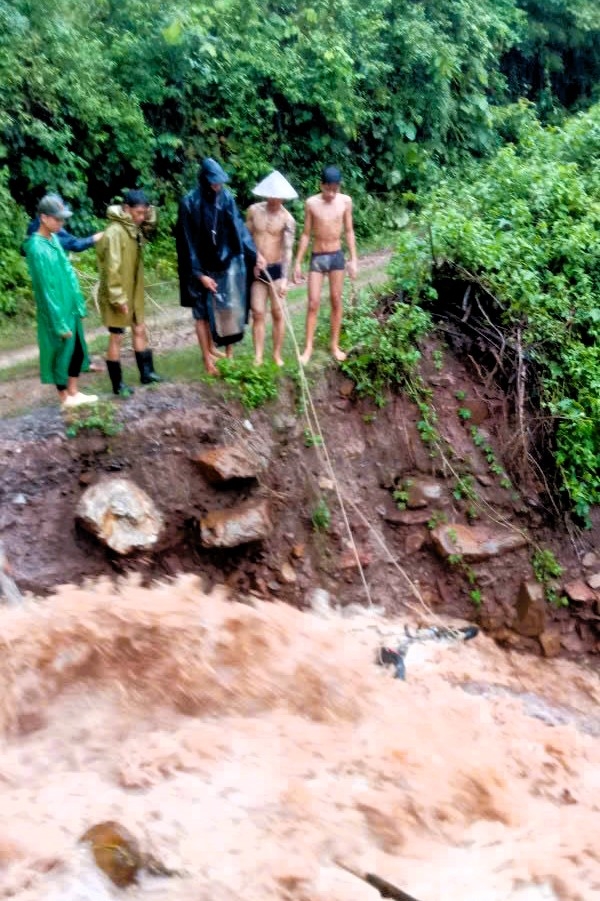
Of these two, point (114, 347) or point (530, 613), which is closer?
point (114, 347)

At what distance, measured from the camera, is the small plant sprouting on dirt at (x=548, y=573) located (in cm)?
762

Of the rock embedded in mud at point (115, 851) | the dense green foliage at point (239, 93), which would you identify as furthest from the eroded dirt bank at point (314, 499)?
the dense green foliage at point (239, 93)

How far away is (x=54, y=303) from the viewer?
6.32 meters

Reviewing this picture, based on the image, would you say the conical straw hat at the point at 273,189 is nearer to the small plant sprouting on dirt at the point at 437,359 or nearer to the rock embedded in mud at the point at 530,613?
the small plant sprouting on dirt at the point at 437,359

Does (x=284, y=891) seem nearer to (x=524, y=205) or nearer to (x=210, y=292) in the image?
(x=210, y=292)

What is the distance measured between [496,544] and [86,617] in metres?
3.71

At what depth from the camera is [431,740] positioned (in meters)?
5.02

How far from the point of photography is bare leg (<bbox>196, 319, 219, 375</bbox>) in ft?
23.6

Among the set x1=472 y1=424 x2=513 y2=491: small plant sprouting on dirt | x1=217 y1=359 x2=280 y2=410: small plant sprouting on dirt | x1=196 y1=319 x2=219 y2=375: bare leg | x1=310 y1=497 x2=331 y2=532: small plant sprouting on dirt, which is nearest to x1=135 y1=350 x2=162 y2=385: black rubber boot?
x1=196 y1=319 x2=219 y2=375: bare leg

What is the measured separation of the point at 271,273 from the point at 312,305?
0.53 metres

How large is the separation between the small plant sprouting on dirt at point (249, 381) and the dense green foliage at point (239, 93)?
3.22 meters

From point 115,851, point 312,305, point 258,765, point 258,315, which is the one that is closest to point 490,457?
point 312,305

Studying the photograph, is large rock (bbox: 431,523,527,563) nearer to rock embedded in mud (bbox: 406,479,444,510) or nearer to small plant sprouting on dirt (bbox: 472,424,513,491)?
rock embedded in mud (bbox: 406,479,444,510)

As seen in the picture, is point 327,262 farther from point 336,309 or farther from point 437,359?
point 437,359
